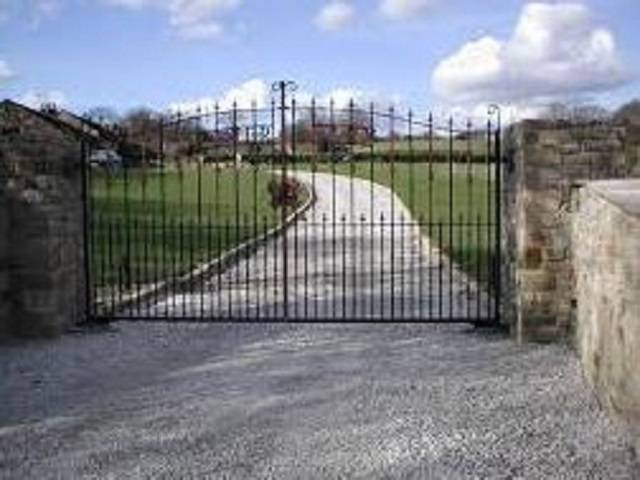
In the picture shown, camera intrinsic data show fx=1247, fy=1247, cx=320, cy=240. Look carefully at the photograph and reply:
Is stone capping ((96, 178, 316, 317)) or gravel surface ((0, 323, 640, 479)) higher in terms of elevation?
stone capping ((96, 178, 316, 317))

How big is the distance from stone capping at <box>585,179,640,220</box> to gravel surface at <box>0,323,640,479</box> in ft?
4.97

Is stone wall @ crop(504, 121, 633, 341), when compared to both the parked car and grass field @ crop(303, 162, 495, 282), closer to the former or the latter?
grass field @ crop(303, 162, 495, 282)

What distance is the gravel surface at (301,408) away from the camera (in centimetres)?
775

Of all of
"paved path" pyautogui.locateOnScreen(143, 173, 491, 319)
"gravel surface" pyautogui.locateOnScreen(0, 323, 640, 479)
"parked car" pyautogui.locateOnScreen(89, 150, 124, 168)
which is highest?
"parked car" pyautogui.locateOnScreen(89, 150, 124, 168)

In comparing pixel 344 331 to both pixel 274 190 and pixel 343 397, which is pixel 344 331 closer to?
pixel 343 397

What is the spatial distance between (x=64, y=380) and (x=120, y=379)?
0.47 meters

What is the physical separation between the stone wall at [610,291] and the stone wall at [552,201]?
19.6 inches

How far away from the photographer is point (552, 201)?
11.9 metres

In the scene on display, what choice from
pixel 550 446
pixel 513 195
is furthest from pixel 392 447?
pixel 513 195

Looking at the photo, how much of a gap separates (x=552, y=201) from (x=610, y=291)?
324cm

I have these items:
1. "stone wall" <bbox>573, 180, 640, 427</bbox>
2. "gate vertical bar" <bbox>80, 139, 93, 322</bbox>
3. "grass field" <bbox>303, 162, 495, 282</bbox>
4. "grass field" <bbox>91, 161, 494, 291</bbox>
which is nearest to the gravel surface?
"stone wall" <bbox>573, 180, 640, 427</bbox>

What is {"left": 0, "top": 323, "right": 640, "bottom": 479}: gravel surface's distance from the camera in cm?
775

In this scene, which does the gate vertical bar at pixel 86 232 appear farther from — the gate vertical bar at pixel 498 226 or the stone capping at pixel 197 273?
the gate vertical bar at pixel 498 226

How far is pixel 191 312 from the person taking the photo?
14.6 metres
